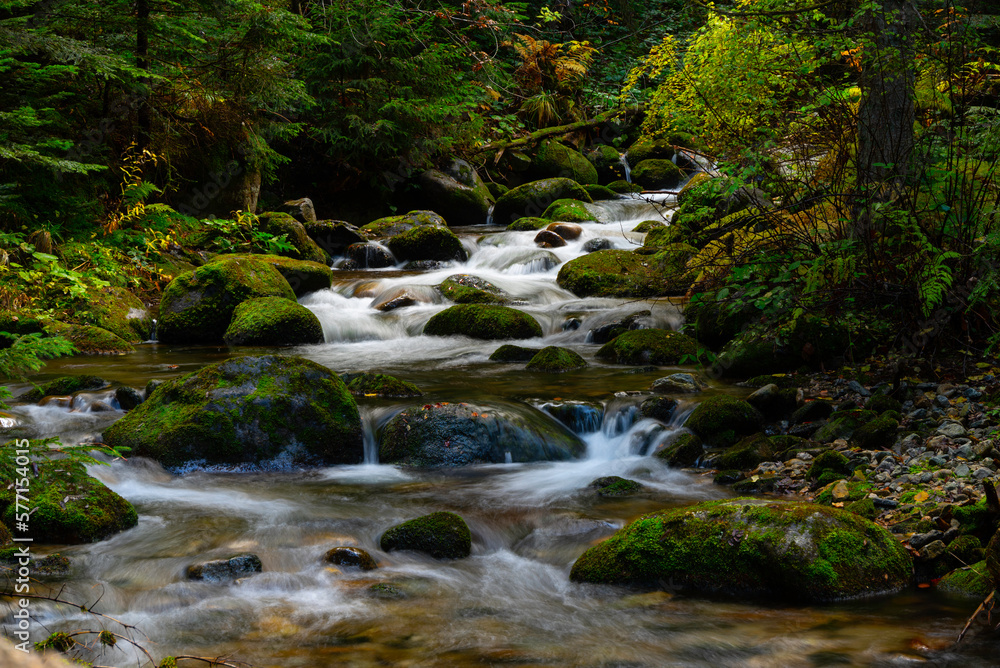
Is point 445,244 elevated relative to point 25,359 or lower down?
elevated

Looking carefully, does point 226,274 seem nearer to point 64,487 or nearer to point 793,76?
point 64,487

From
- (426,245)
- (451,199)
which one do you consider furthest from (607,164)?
(426,245)

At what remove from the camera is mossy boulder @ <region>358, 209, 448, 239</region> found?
1650 centimetres

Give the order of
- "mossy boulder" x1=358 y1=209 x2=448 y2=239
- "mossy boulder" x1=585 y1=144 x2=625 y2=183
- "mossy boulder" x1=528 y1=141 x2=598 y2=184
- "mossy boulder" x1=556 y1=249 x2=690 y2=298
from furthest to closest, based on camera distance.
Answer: "mossy boulder" x1=585 y1=144 x2=625 y2=183 < "mossy boulder" x1=528 y1=141 x2=598 y2=184 < "mossy boulder" x1=358 y1=209 x2=448 y2=239 < "mossy boulder" x1=556 y1=249 x2=690 y2=298

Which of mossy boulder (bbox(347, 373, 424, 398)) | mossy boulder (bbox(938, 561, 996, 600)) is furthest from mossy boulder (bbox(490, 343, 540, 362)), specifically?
mossy boulder (bbox(938, 561, 996, 600))

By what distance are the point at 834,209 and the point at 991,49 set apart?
69.5 inches

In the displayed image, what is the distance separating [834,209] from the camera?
7020 millimetres

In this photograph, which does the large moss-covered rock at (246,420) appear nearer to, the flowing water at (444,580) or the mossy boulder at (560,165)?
the flowing water at (444,580)

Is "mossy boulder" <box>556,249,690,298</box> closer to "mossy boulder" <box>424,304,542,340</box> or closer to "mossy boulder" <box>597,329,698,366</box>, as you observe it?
"mossy boulder" <box>424,304,542,340</box>

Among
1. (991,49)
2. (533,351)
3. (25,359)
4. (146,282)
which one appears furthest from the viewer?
(146,282)

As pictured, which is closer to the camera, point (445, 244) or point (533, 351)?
point (533, 351)

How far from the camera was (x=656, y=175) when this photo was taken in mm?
22609

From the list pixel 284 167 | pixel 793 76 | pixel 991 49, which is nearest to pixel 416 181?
pixel 284 167

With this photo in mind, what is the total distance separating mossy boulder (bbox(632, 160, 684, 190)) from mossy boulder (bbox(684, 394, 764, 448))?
16.5m
